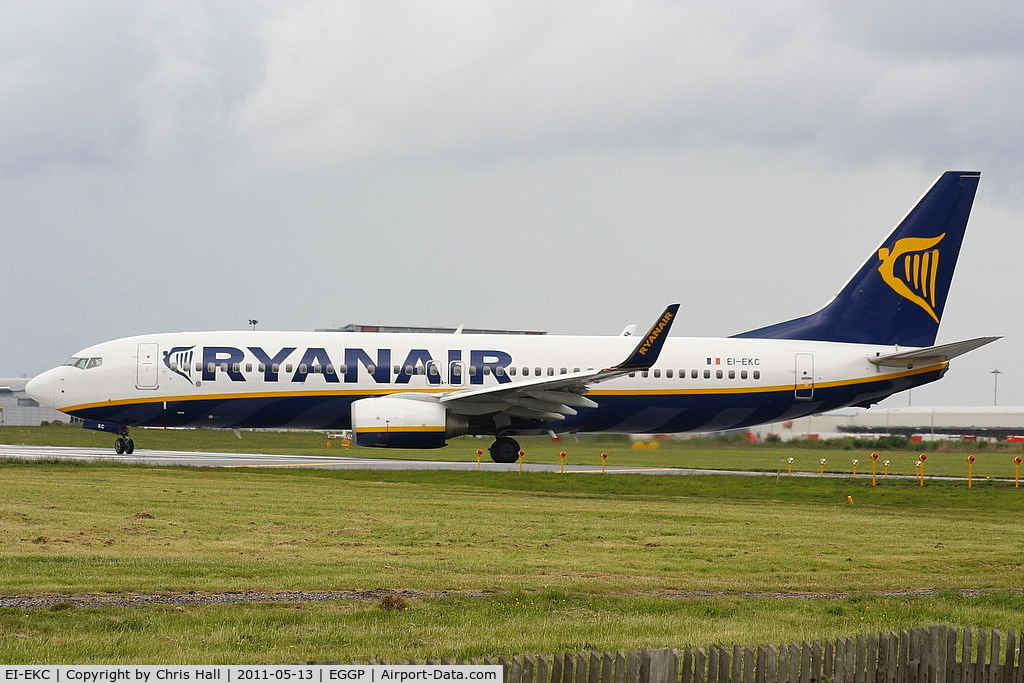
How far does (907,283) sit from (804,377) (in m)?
5.59

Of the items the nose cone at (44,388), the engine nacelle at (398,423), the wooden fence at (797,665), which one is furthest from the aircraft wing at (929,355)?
the wooden fence at (797,665)

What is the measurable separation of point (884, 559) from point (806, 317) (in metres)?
26.0

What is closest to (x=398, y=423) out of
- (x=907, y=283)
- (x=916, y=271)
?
(x=907, y=283)

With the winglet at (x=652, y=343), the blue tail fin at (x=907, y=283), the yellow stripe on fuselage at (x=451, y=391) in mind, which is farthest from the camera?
the blue tail fin at (x=907, y=283)

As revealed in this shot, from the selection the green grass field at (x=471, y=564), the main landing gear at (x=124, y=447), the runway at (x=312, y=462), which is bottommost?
the green grass field at (x=471, y=564)

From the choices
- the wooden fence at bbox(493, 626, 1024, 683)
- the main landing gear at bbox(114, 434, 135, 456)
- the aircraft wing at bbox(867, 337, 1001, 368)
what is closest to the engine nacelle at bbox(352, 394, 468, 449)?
the main landing gear at bbox(114, 434, 135, 456)

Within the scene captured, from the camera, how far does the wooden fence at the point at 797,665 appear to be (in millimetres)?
8070

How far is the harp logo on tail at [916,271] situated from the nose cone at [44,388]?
29356 millimetres

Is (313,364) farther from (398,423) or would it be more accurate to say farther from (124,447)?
(124,447)

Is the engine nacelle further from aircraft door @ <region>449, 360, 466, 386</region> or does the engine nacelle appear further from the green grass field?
the green grass field

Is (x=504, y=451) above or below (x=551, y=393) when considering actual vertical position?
below

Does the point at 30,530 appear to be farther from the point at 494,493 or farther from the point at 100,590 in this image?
the point at 494,493

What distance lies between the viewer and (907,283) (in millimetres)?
43812

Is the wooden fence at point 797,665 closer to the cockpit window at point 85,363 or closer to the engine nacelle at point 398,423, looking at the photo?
the engine nacelle at point 398,423
